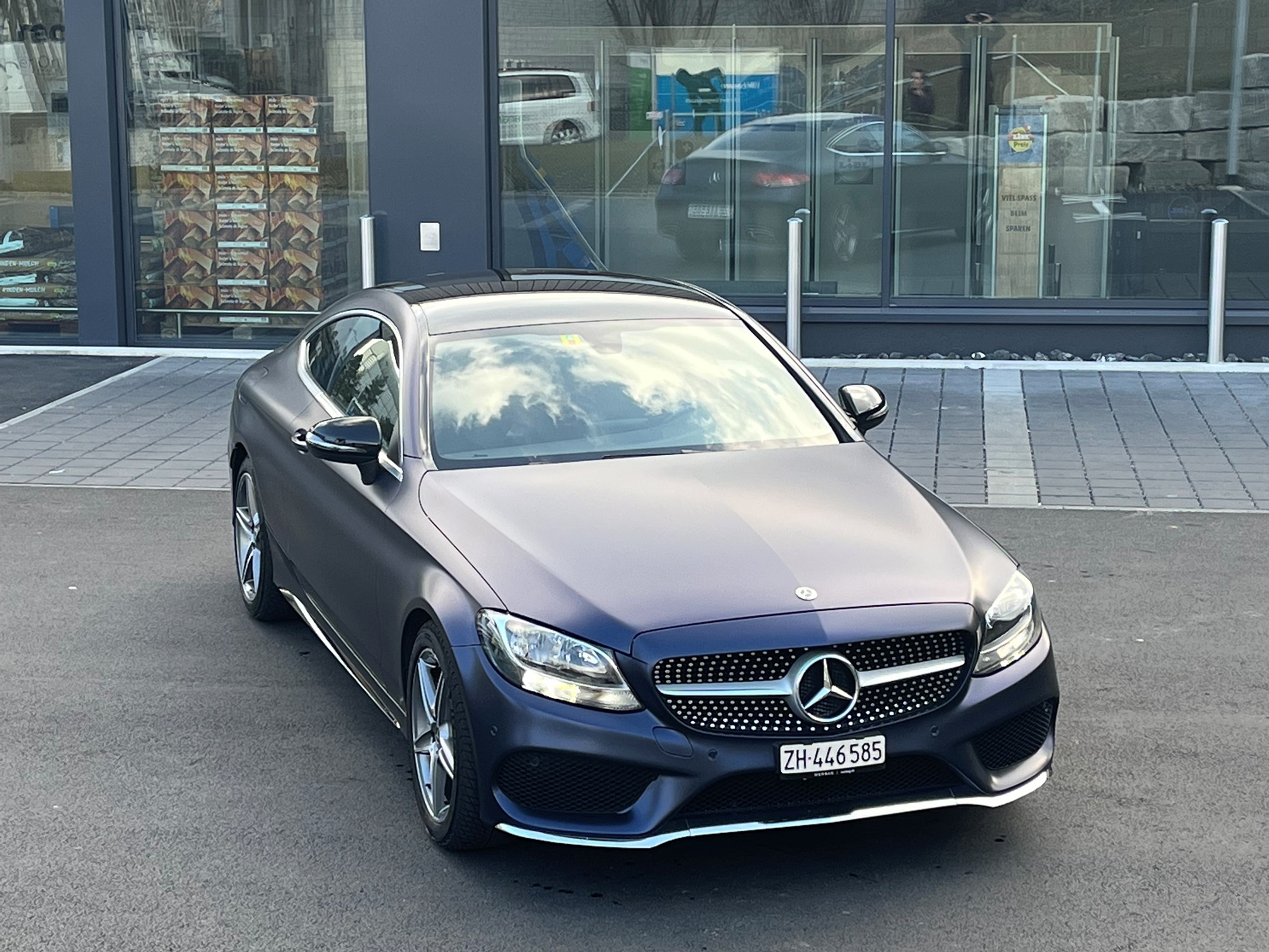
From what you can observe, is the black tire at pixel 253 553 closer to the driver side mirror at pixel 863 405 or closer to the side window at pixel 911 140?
the driver side mirror at pixel 863 405

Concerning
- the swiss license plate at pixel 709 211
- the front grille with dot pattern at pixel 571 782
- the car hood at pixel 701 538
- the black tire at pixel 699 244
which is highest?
the swiss license plate at pixel 709 211

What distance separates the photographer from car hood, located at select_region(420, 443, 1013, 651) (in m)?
4.76

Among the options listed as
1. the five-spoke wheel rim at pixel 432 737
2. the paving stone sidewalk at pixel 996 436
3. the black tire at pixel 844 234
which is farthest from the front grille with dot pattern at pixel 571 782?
the black tire at pixel 844 234

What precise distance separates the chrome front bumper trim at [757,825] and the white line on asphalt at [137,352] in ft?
35.4

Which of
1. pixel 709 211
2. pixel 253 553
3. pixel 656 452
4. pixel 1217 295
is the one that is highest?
pixel 709 211

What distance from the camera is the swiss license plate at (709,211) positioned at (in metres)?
14.6

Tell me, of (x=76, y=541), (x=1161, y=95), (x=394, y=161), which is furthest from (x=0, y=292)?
(x=1161, y=95)

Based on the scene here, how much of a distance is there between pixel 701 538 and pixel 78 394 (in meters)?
9.16

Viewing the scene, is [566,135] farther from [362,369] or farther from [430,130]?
[362,369]

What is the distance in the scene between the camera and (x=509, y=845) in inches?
198

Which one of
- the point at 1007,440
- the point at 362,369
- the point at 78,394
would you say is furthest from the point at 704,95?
the point at 362,369

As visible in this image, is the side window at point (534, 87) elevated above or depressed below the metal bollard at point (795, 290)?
above

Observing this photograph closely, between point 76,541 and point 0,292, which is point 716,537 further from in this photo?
point 0,292

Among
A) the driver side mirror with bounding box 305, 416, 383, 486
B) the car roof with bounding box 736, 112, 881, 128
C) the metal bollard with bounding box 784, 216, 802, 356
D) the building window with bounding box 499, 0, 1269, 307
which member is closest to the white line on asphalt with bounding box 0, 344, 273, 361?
the building window with bounding box 499, 0, 1269, 307
